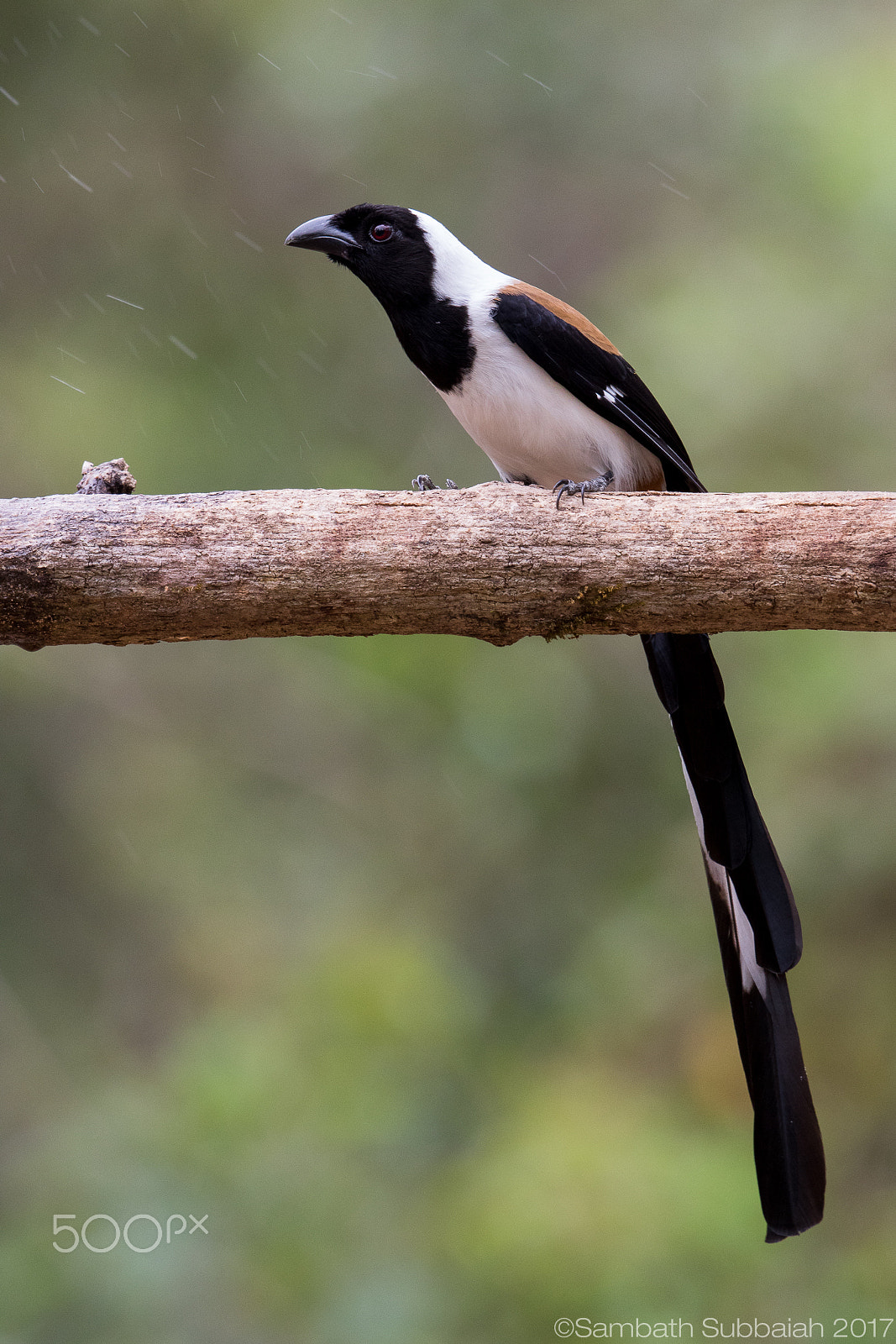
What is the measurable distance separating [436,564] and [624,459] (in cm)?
78

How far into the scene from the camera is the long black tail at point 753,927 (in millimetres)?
2000

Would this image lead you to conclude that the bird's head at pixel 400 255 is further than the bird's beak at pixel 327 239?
No

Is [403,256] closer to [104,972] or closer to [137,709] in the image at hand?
[137,709]

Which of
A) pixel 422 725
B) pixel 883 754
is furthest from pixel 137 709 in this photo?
pixel 883 754

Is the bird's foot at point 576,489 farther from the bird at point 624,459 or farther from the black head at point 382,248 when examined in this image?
the black head at point 382,248

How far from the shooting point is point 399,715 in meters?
4.62

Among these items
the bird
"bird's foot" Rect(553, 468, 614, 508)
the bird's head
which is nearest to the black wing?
the bird

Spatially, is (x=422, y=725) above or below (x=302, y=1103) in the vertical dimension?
above

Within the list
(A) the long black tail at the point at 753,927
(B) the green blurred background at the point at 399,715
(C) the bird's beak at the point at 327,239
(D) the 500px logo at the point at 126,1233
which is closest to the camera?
(A) the long black tail at the point at 753,927

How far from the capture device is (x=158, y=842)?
475cm

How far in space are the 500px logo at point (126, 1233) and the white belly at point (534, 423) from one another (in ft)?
7.59

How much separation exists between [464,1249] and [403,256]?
2429mm

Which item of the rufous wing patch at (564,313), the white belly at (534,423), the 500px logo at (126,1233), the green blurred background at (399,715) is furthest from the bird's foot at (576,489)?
the 500px logo at (126,1233)

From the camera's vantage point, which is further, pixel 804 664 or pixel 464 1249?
pixel 804 664
